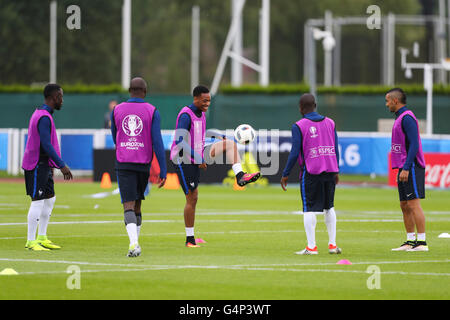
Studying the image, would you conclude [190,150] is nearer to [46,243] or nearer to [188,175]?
[188,175]

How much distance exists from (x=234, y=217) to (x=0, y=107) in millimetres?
21268

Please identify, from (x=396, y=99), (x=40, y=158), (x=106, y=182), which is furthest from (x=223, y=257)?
(x=106, y=182)

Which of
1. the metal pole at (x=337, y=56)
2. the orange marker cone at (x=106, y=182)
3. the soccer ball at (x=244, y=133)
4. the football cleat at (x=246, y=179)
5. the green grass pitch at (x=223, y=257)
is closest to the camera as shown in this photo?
the green grass pitch at (x=223, y=257)

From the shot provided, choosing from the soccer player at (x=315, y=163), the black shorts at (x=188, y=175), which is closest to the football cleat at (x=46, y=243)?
the black shorts at (x=188, y=175)

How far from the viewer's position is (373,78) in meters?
80.4

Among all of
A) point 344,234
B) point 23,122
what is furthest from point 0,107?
point 344,234

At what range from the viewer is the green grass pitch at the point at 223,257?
1051 centimetres

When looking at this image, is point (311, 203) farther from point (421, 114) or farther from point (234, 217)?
point (421, 114)

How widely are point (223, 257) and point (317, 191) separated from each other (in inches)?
60.0

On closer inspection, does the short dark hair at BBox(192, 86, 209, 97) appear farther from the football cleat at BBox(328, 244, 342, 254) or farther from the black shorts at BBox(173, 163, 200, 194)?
the football cleat at BBox(328, 244, 342, 254)

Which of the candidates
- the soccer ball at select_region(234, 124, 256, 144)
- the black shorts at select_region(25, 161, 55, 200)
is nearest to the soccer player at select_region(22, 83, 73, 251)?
the black shorts at select_region(25, 161, 55, 200)

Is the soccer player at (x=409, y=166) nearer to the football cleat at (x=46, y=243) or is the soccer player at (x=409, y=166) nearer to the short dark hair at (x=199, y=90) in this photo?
the short dark hair at (x=199, y=90)

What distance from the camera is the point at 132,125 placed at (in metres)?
13.3

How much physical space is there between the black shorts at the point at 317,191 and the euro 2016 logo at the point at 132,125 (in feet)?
7.38
